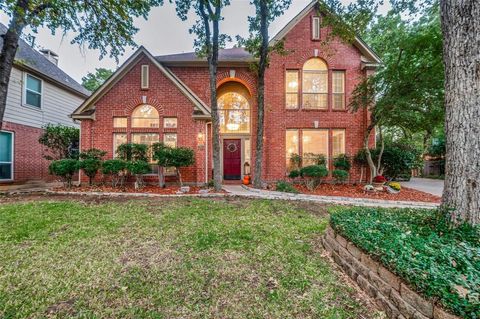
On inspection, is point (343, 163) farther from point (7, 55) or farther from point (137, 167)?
point (7, 55)

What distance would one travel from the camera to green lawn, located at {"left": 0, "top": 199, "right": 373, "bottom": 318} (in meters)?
2.36

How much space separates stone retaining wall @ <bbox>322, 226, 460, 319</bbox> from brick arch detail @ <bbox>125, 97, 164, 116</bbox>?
29.6 feet

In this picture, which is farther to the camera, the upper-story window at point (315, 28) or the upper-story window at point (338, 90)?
the upper-story window at point (338, 90)

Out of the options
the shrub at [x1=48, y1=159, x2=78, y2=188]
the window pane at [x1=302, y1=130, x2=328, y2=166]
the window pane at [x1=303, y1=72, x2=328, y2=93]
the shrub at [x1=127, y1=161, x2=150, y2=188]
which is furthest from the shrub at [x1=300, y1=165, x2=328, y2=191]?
the shrub at [x1=48, y1=159, x2=78, y2=188]

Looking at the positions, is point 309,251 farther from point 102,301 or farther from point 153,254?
point 102,301

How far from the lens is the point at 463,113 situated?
329 cm

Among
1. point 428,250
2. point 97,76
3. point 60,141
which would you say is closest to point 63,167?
point 60,141

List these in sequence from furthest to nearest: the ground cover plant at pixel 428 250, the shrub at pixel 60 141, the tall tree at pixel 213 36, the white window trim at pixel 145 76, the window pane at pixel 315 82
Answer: the window pane at pixel 315 82, the shrub at pixel 60 141, the white window trim at pixel 145 76, the tall tree at pixel 213 36, the ground cover plant at pixel 428 250

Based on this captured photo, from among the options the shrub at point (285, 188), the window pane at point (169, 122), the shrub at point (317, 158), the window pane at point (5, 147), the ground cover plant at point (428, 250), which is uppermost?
the window pane at point (169, 122)

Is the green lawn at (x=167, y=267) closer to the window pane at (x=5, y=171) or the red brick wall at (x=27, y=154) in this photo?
the window pane at (x=5, y=171)

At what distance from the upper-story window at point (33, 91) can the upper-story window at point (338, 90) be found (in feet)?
50.2

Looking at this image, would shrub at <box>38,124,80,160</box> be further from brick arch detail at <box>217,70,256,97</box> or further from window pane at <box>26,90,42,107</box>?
brick arch detail at <box>217,70,256,97</box>

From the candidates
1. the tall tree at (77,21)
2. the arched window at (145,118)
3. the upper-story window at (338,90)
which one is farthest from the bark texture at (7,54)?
the upper-story window at (338,90)

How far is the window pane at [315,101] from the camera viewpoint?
11391 millimetres
